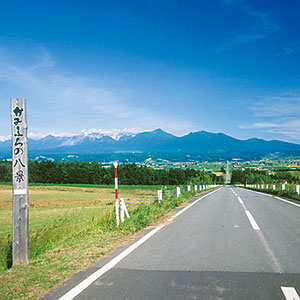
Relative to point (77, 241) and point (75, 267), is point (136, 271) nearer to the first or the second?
point (75, 267)

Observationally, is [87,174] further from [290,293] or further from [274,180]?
[290,293]

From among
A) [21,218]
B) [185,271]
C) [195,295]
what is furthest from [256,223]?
[21,218]

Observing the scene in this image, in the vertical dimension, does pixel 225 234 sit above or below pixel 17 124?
below

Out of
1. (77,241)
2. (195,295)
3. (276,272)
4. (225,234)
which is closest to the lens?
(195,295)

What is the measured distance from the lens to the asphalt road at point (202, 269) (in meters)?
3.67

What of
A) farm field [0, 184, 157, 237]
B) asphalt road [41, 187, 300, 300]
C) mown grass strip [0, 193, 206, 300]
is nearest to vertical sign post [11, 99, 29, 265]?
mown grass strip [0, 193, 206, 300]

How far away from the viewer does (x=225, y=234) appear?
7410 millimetres

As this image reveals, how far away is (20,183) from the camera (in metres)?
5.23

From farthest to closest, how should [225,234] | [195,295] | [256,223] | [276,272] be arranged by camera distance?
[256,223], [225,234], [276,272], [195,295]

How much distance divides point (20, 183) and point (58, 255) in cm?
162

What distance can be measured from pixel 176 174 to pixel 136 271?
11227cm

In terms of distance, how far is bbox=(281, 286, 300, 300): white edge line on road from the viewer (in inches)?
138

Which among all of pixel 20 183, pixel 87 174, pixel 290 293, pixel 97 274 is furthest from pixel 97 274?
pixel 87 174

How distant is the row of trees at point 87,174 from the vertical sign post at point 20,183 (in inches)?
3167
